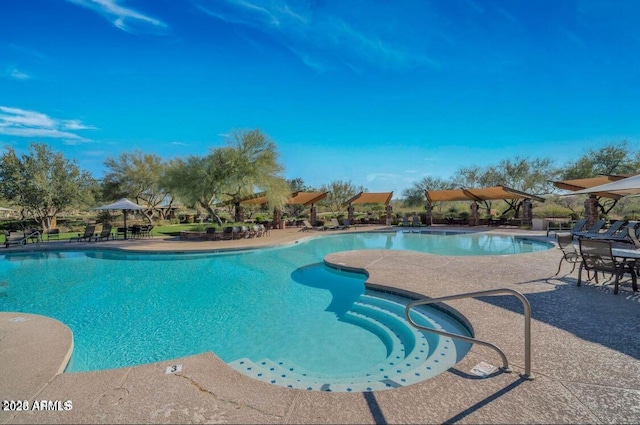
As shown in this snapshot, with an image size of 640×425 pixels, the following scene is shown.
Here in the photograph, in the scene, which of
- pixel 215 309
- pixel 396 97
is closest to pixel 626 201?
pixel 396 97

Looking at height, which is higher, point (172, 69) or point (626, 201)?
point (172, 69)

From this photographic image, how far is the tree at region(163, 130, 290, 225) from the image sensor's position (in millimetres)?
16641

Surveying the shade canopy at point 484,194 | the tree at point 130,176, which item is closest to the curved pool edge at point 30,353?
the shade canopy at point 484,194

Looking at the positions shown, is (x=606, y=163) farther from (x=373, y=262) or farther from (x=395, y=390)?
(x=395, y=390)

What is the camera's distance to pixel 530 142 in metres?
30.4

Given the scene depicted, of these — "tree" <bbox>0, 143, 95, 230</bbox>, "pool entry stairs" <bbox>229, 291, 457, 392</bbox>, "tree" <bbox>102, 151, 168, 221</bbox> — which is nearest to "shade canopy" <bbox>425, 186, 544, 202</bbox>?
"pool entry stairs" <bbox>229, 291, 457, 392</bbox>

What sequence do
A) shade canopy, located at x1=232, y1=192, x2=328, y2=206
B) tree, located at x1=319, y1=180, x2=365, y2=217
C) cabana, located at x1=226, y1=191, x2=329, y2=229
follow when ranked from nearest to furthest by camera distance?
1. cabana, located at x1=226, y1=191, x2=329, y2=229
2. shade canopy, located at x1=232, y1=192, x2=328, y2=206
3. tree, located at x1=319, y1=180, x2=365, y2=217

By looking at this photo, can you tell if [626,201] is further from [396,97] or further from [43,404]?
[43,404]

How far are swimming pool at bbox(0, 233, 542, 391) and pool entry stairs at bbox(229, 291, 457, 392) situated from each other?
0.06ft

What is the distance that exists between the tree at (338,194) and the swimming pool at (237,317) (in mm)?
25398

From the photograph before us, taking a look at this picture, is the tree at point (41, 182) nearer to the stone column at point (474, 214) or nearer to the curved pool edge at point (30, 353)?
the curved pool edge at point (30, 353)

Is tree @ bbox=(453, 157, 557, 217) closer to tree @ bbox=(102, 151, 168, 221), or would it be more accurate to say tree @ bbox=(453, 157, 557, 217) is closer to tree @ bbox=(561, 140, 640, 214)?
tree @ bbox=(561, 140, 640, 214)

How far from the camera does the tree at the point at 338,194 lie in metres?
35.8

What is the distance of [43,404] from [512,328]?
4.93 meters
